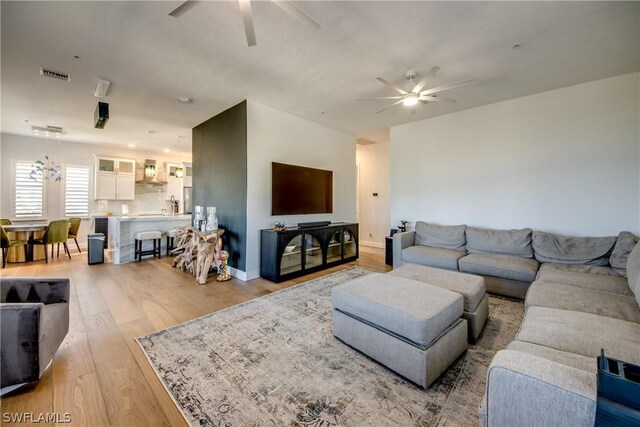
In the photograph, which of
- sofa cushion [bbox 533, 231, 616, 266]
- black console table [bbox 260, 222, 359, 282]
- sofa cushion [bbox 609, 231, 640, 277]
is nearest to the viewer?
sofa cushion [bbox 609, 231, 640, 277]

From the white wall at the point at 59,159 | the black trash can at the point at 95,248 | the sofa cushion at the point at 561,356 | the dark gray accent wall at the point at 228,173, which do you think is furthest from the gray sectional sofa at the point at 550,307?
the white wall at the point at 59,159

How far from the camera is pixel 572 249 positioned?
3098 millimetres

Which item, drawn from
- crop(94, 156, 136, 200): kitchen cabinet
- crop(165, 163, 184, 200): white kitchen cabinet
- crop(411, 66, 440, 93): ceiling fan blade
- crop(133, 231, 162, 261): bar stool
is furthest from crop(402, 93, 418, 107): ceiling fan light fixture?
crop(94, 156, 136, 200): kitchen cabinet

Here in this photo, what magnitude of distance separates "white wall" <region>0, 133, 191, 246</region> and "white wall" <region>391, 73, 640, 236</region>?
772cm

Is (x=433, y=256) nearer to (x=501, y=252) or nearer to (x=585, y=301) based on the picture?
(x=501, y=252)

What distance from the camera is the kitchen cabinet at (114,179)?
6.68 meters

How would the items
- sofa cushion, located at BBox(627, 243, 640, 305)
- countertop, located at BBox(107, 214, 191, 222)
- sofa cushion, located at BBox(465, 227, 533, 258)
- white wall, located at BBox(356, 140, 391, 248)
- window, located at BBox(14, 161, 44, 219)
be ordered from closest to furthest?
sofa cushion, located at BBox(627, 243, 640, 305), sofa cushion, located at BBox(465, 227, 533, 258), countertop, located at BBox(107, 214, 191, 222), window, located at BBox(14, 161, 44, 219), white wall, located at BBox(356, 140, 391, 248)

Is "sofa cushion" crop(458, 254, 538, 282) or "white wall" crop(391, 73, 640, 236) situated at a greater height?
"white wall" crop(391, 73, 640, 236)

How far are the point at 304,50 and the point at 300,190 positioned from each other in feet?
7.88

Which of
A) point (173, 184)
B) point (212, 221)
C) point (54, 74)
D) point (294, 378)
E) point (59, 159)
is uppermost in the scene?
point (54, 74)

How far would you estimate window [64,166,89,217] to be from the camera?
639 centimetres

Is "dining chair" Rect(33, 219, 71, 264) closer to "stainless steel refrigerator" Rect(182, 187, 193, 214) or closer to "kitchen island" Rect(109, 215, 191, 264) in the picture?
"kitchen island" Rect(109, 215, 191, 264)

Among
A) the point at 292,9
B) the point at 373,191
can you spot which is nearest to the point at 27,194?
the point at 292,9

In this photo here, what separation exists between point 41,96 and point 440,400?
6.15 meters
